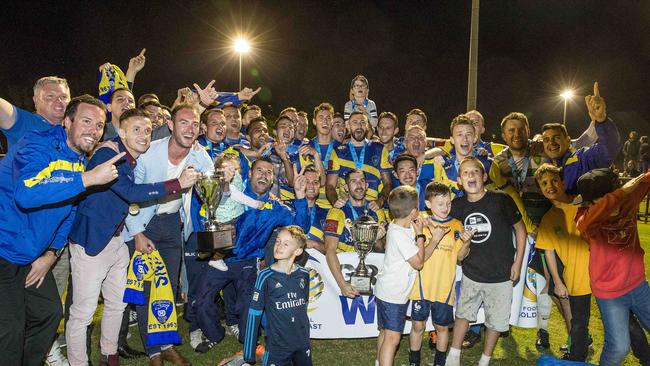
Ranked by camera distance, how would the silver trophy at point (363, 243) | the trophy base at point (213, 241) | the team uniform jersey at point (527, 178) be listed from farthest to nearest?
the team uniform jersey at point (527, 178) < the silver trophy at point (363, 243) < the trophy base at point (213, 241)

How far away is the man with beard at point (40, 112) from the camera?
436 cm

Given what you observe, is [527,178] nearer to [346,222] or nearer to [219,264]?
[346,222]

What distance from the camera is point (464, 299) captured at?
454cm

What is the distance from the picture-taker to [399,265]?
161 inches

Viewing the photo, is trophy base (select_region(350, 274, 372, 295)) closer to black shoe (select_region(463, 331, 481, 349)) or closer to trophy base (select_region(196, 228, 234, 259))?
trophy base (select_region(196, 228, 234, 259))

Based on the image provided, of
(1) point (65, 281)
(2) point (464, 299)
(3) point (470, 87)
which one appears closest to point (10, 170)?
(1) point (65, 281)

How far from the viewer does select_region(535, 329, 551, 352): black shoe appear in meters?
5.11

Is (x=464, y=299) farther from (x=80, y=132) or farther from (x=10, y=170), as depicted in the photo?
(x=10, y=170)

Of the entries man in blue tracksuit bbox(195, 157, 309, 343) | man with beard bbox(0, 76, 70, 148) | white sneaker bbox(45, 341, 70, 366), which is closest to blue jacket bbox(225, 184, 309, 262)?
man in blue tracksuit bbox(195, 157, 309, 343)

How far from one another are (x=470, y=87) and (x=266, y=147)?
5.45 meters

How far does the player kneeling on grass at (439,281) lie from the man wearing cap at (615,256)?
109 centimetres

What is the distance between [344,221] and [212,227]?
1476 millimetres

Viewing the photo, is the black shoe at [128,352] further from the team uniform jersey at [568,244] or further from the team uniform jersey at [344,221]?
the team uniform jersey at [568,244]

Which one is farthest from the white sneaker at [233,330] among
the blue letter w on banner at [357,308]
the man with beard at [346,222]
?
the man with beard at [346,222]
